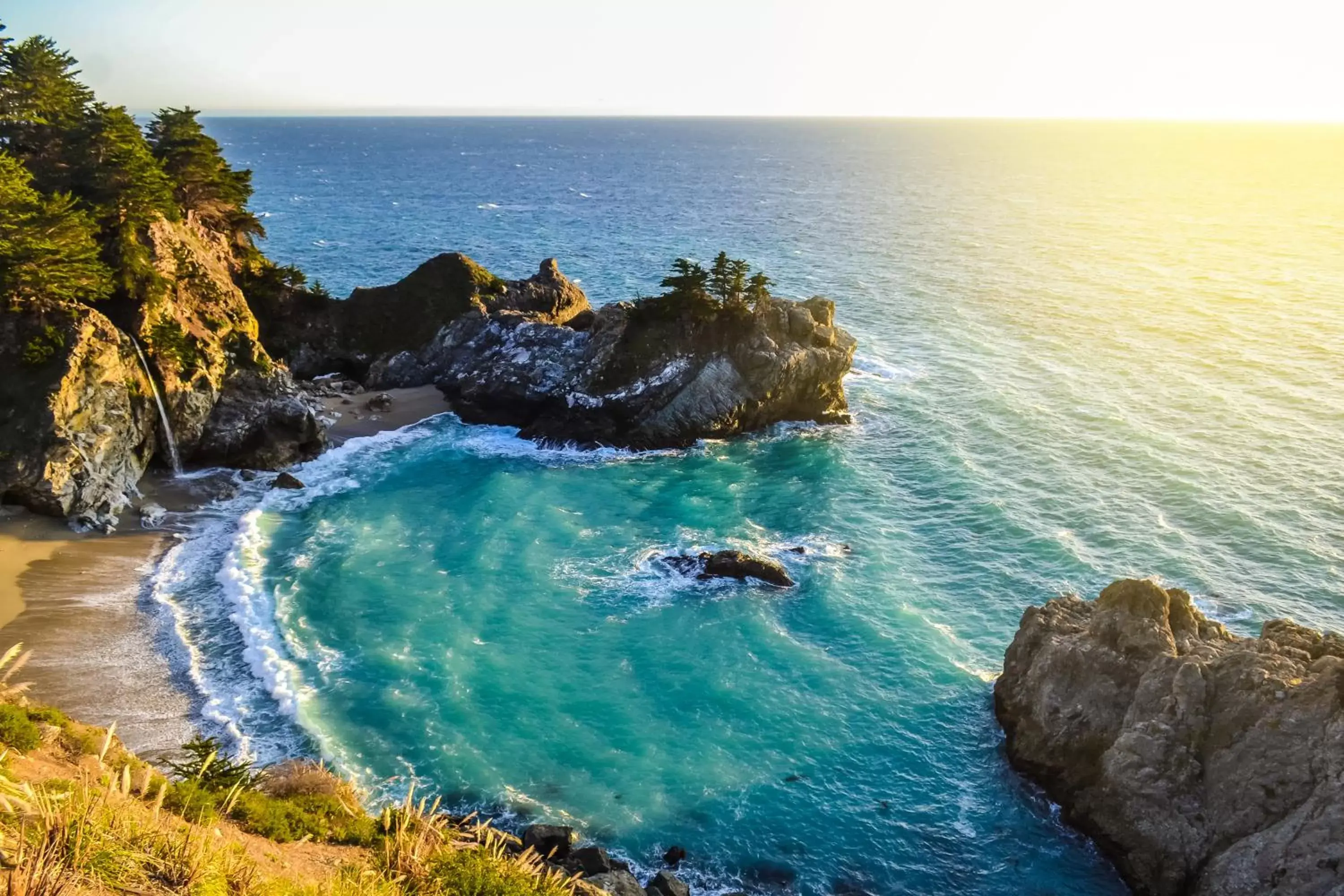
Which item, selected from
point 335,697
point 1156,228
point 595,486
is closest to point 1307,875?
point 335,697

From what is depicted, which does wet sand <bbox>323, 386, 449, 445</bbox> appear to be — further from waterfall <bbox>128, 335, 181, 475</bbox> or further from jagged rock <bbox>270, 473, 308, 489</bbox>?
waterfall <bbox>128, 335, 181, 475</bbox>

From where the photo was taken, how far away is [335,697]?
3172 centimetres

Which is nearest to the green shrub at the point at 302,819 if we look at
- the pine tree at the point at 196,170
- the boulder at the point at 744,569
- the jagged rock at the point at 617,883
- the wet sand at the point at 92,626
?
the jagged rock at the point at 617,883

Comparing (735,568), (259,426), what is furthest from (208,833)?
(259,426)

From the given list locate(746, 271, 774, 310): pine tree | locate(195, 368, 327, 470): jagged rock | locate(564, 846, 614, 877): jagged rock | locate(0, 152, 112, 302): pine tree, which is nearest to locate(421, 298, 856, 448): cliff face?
locate(746, 271, 774, 310): pine tree

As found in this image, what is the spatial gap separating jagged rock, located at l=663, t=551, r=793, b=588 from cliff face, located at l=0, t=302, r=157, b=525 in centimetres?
2901

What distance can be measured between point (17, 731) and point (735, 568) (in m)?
27.4

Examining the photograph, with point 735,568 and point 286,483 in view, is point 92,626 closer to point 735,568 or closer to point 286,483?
point 286,483

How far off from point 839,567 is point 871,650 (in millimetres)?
6498

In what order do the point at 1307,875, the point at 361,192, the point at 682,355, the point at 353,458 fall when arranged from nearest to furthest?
the point at 1307,875 < the point at 353,458 < the point at 682,355 < the point at 361,192

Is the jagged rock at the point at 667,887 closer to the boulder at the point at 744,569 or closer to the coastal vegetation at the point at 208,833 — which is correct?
the coastal vegetation at the point at 208,833

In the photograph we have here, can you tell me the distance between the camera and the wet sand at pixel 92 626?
1179 inches

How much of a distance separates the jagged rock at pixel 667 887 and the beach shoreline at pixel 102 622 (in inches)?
663

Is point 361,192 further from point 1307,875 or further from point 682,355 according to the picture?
point 1307,875
